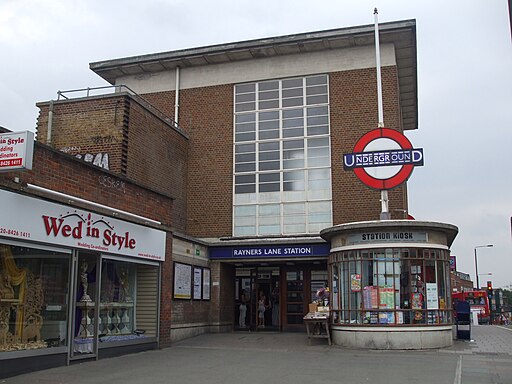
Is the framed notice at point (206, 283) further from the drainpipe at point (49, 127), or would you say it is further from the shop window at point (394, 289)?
the drainpipe at point (49, 127)

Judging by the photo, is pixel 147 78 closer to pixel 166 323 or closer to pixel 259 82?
pixel 259 82

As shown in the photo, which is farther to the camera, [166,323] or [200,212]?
[200,212]

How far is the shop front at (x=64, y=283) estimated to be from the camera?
410 inches

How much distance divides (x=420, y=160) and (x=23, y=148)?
12526mm

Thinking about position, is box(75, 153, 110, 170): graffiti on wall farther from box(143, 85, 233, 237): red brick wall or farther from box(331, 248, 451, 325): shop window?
box(331, 248, 451, 325): shop window

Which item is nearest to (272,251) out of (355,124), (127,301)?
(355,124)

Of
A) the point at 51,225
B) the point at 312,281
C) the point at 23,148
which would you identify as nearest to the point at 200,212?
the point at 312,281

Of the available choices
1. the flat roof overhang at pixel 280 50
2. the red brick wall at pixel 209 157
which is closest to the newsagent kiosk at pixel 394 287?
the red brick wall at pixel 209 157

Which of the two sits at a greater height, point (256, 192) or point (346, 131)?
point (346, 131)

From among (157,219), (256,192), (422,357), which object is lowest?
(422,357)

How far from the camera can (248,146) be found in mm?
24156

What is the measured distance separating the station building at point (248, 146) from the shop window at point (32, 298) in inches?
259

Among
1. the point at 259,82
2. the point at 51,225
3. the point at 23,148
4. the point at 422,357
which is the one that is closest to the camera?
the point at 23,148

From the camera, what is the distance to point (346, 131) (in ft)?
75.1
